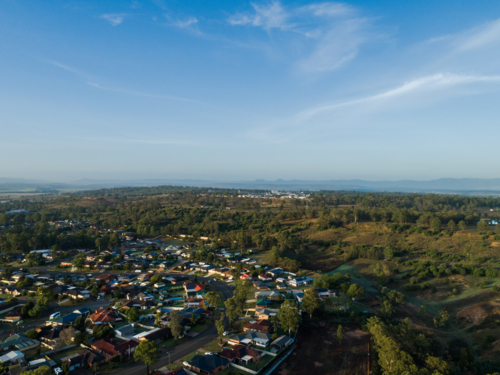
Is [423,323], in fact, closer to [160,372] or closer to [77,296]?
[160,372]

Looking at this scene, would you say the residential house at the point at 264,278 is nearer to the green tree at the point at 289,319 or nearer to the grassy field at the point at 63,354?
the green tree at the point at 289,319

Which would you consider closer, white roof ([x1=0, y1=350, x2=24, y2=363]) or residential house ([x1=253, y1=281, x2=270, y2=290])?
white roof ([x1=0, y1=350, x2=24, y2=363])

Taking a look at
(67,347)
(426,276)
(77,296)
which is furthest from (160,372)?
(426,276)

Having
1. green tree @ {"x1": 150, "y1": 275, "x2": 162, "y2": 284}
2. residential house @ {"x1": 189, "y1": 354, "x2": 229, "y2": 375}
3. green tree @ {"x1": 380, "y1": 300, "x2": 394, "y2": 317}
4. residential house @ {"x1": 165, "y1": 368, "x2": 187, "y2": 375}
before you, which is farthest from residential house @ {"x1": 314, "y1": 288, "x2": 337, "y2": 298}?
green tree @ {"x1": 150, "y1": 275, "x2": 162, "y2": 284}

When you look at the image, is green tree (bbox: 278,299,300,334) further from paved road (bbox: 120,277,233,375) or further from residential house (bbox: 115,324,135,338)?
residential house (bbox: 115,324,135,338)

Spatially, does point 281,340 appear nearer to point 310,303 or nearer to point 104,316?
point 310,303

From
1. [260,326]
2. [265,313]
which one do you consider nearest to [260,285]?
[265,313]
